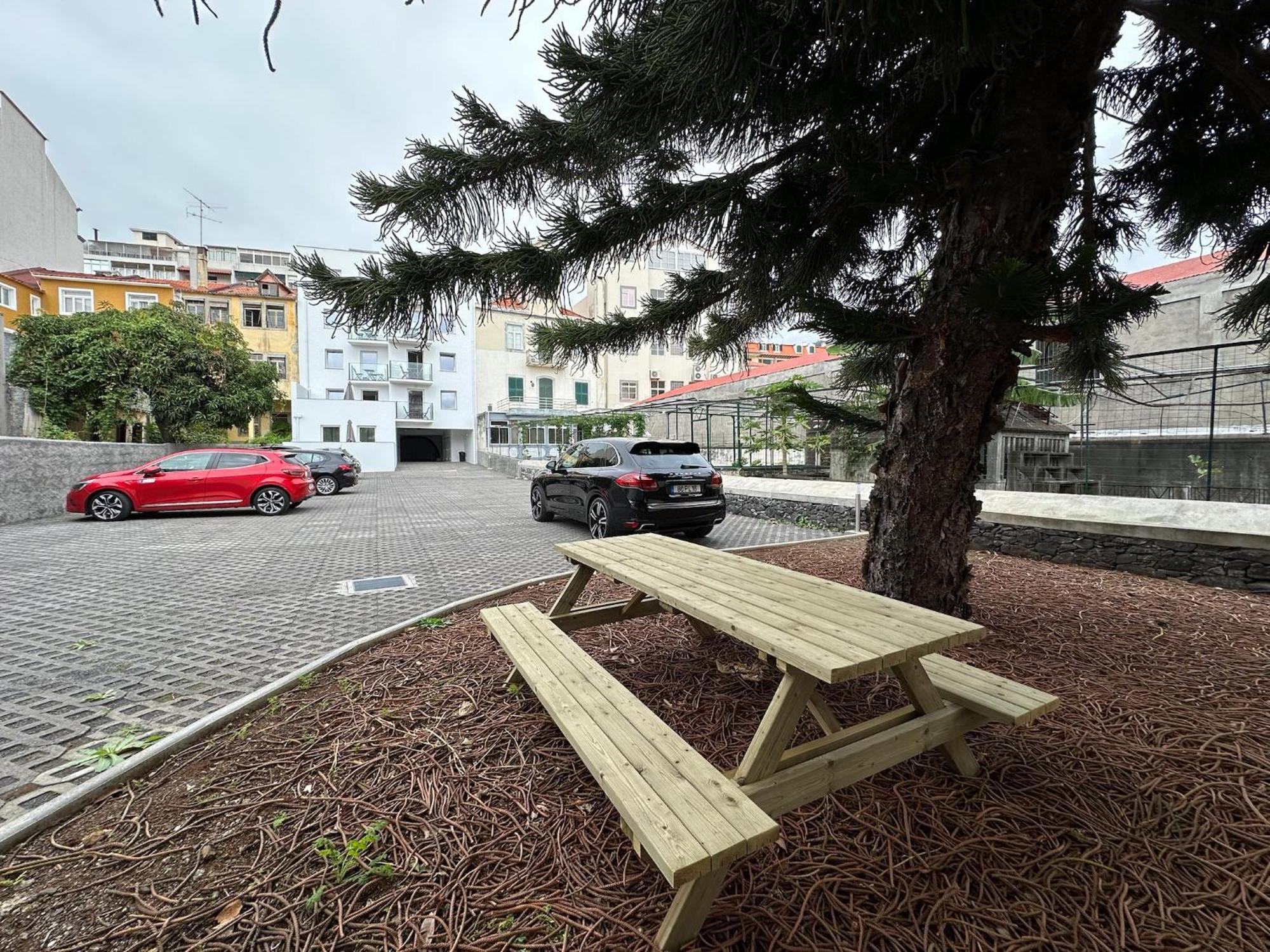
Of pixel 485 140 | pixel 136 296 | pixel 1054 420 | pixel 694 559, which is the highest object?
pixel 136 296

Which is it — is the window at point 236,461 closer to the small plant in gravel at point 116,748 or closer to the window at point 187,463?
the window at point 187,463

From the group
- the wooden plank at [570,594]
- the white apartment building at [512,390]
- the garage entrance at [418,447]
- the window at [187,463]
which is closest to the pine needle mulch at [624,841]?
the wooden plank at [570,594]

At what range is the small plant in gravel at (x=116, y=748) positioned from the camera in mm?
2539

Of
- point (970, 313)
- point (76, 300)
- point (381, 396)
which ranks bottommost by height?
point (970, 313)

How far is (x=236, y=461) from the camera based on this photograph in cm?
1240

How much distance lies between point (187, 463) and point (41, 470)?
2.86 meters

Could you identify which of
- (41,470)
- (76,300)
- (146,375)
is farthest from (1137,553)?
(76,300)

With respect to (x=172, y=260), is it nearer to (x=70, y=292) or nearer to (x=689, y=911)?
(x=70, y=292)

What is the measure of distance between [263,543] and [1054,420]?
51.2 feet

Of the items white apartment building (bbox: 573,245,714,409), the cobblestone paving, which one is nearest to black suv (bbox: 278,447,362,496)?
the cobblestone paving

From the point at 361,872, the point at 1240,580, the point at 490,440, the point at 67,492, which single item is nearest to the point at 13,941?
the point at 361,872

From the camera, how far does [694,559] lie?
3309mm

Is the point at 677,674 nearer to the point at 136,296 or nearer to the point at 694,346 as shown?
the point at 694,346

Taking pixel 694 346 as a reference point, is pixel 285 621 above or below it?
below
